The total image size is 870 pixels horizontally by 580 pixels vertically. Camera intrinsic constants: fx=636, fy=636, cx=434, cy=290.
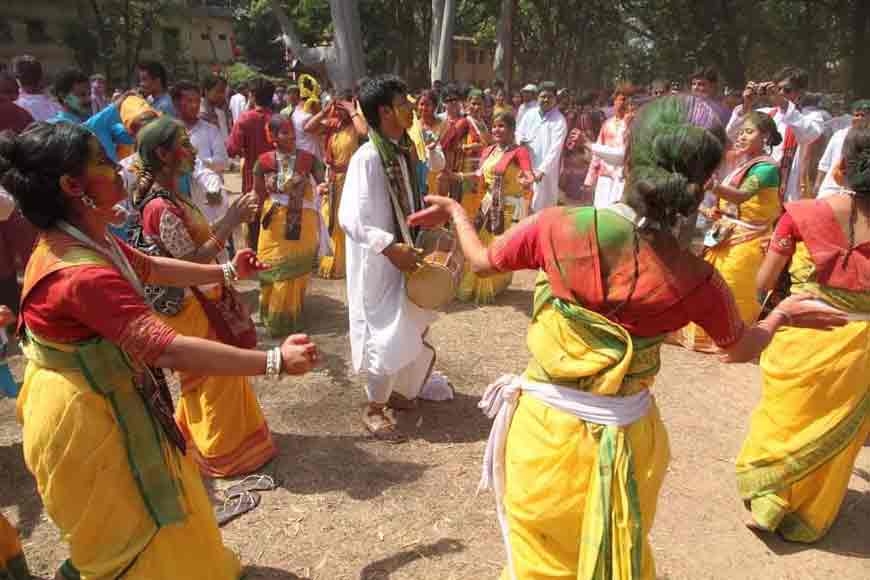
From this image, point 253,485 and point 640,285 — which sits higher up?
point 640,285

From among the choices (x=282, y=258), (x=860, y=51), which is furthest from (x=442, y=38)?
(x=860, y=51)

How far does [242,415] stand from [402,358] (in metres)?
0.97

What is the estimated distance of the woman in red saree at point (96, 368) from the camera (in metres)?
1.84

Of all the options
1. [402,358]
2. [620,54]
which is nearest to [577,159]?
[402,358]

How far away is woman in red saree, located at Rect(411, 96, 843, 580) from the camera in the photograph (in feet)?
5.53

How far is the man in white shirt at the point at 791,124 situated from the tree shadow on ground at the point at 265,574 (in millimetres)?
7513

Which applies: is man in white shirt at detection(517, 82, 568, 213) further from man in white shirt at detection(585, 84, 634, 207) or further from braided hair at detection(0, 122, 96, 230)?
braided hair at detection(0, 122, 96, 230)

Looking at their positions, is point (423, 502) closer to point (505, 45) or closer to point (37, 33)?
point (505, 45)

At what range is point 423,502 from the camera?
3.43m

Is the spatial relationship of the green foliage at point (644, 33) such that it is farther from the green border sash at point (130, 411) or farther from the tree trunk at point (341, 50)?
the green border sash at point (130, 411)

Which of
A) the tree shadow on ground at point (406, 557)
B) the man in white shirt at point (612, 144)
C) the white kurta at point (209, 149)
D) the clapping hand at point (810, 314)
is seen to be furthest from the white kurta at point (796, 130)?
the tree shadow on ground at point (406, 557)

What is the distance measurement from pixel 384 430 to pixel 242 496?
3.23ft

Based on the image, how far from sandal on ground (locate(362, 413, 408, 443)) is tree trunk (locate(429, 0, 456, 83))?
1443 cm

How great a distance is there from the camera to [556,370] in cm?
194
